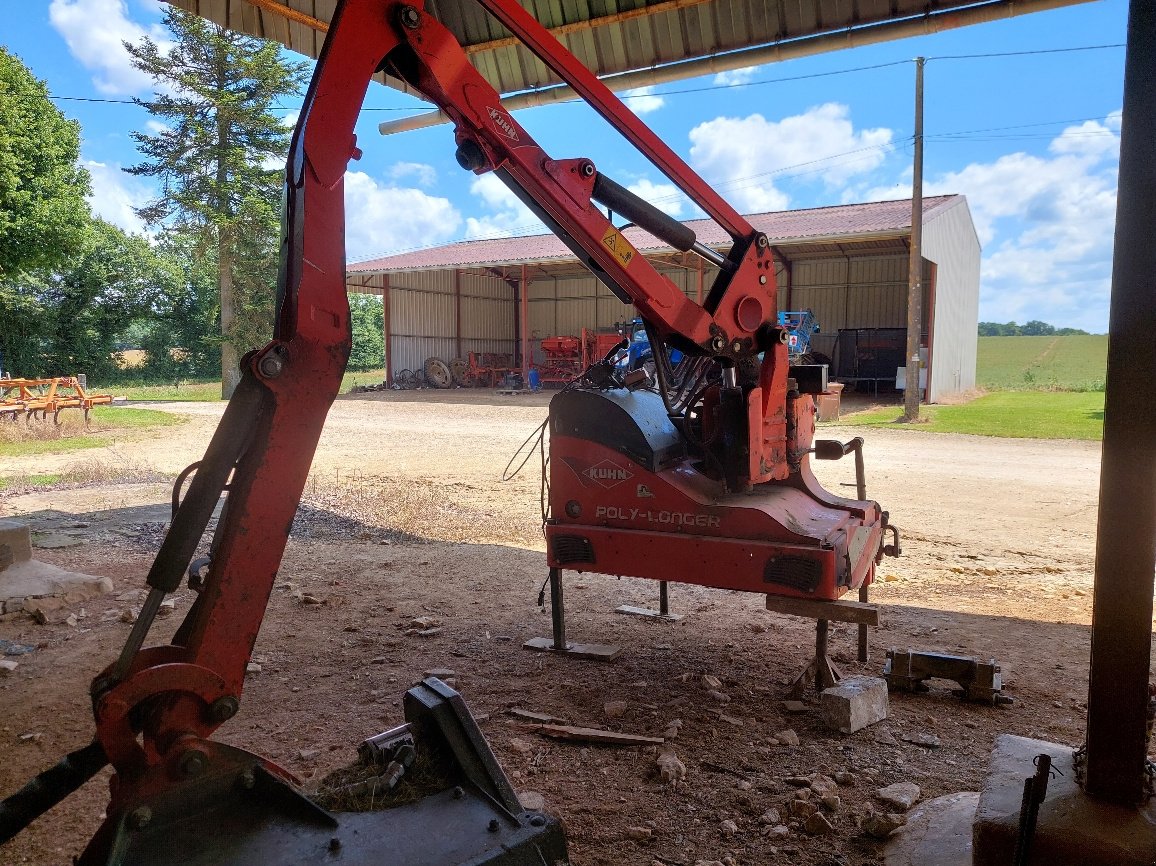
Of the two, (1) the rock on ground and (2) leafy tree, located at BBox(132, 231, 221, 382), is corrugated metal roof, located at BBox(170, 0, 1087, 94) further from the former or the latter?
(2) leafy tree, located at BBox(132, 231, 221, 382)

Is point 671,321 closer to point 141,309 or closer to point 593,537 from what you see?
point 593,537

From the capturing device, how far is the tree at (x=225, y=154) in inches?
1120

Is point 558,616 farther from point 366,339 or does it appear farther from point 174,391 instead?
point 366,339

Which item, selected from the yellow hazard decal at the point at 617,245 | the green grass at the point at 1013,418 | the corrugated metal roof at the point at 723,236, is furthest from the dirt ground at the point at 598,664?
the corrugated metal roof at the point at 723,236

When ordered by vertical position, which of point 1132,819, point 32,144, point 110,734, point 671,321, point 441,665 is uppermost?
point 32,144

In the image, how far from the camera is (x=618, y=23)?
23.3 ft

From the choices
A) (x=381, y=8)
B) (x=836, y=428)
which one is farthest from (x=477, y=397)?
(x=381, y=8)

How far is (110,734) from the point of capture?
207 cm

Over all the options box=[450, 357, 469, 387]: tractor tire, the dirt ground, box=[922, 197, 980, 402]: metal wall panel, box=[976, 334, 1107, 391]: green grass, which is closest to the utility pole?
box=[922, 197, 980, 402]: metal wall panel

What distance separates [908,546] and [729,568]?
390 centimetres

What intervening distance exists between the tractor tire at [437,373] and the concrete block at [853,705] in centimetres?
2696

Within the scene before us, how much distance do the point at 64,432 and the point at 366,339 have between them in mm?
35420

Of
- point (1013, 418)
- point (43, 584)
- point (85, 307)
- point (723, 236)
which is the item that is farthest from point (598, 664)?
point (85, 307)

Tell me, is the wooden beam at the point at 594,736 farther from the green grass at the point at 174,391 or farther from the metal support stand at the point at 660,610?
the green grass at the point at 174,391
